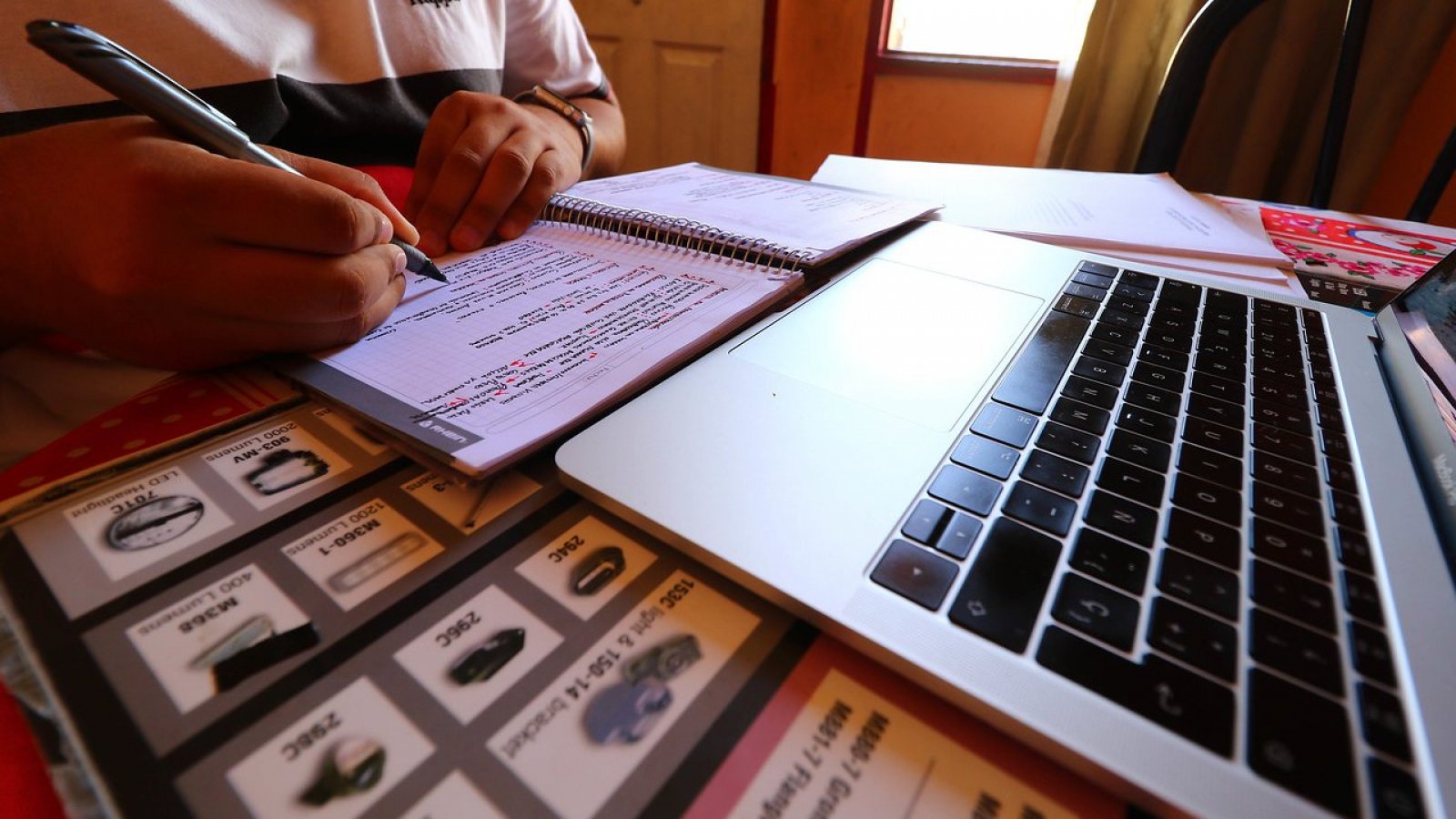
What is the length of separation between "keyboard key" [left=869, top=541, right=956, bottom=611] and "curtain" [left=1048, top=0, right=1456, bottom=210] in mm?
1784

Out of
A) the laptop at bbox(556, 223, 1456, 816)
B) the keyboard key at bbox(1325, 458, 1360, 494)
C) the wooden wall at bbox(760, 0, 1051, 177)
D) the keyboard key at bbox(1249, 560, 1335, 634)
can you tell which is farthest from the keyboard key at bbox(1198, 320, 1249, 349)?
the wooden wall at bbox(760, 0, 1051, 177)

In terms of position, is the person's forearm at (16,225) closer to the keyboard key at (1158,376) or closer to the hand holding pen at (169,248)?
the hand holding pen at (169,248)

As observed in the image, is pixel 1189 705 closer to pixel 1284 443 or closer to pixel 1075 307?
pixel 1284 443

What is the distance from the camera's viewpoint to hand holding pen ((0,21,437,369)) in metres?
0.28

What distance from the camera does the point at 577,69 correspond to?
3.01 ft

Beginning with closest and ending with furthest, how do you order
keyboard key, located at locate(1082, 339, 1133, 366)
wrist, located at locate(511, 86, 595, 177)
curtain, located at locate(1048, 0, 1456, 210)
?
keyboard key, located at locate(1082, 339, 1133, 366) < wrist, located at locate(511, 86, 595, 177) < curtain, located at locate(1048, 0, 1456, 210)

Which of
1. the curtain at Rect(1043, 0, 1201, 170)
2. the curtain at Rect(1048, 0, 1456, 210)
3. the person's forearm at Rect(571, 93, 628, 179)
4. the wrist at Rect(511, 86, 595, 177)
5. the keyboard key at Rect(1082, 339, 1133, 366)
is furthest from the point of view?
the curtain at Rect(1043, 0, 1201, 170)

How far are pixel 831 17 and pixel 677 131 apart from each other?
0.59 m

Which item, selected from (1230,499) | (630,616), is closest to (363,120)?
(630,616)

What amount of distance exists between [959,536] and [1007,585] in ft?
0.08

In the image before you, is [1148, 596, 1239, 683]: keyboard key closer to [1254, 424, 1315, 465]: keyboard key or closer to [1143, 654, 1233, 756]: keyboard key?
[1143, 654, 1233, 756]: keyboard key

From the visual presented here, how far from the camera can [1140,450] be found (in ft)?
0.88

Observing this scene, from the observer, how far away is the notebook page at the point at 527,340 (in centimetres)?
26

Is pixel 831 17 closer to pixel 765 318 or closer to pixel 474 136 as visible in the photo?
pixel 474 136
